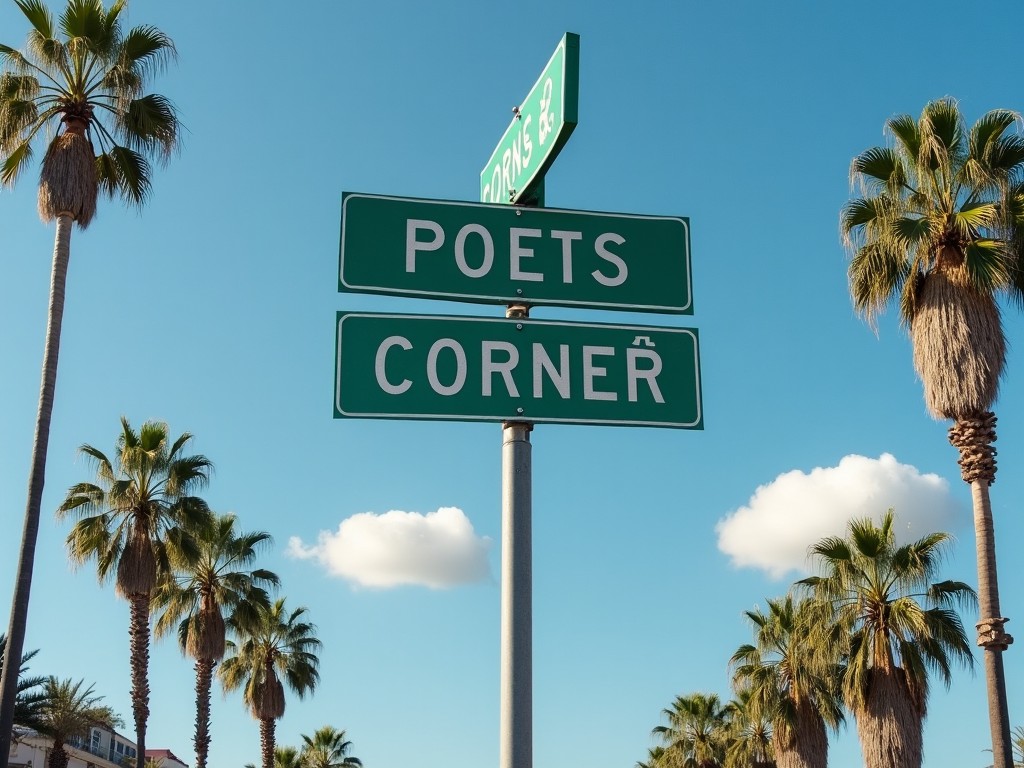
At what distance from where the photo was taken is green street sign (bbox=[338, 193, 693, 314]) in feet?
15.6

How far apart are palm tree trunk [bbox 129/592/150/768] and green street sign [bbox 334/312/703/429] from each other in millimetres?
23584

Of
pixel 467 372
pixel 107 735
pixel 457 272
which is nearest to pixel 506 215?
pixel 457 272

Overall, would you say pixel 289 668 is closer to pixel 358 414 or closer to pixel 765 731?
pixel 765 731

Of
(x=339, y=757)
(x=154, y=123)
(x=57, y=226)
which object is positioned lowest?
(x=339, y=757)

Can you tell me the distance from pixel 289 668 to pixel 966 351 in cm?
2549

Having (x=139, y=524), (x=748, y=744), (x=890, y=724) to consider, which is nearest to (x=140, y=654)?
(x=139, y=524)

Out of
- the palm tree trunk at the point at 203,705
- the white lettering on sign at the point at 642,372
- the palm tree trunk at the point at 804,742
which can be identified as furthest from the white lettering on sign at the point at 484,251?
the palm tree trunk at the point at 804,742

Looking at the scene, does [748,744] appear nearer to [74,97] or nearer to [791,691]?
[791,691]

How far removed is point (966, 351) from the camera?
19.6 metres

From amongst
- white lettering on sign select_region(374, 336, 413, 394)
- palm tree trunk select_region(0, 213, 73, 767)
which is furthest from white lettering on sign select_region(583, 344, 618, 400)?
palm tree trunk select_region(0, 213, 73, 767)

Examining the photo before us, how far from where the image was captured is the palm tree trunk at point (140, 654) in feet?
87.7

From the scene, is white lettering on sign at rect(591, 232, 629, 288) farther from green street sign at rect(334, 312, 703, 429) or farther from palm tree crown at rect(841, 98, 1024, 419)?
palm tree crown at rect(841, 98, 1024, 419)

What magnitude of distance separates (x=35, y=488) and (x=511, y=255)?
49.6 feet

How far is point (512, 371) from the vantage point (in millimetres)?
4625
